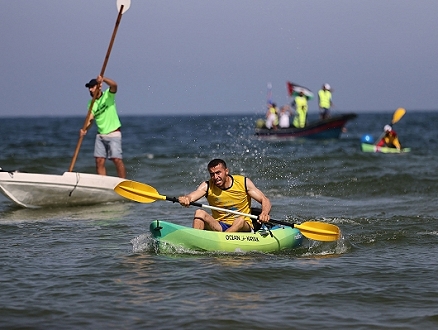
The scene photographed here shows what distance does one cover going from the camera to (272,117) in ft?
104

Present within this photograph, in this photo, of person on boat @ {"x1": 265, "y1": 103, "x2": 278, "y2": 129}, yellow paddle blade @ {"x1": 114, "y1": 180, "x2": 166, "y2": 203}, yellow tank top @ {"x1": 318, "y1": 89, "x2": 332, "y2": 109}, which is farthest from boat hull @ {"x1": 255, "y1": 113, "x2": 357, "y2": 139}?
yellow paddle blade @ {"x1": 114, "y1": 180, "x2": 166, "y2": 203}

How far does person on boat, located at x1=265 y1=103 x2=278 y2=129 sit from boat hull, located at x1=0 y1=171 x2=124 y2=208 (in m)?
19.1

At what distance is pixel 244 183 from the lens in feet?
29.0

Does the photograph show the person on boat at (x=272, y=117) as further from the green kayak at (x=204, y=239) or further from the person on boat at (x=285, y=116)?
the green kayak at (x=204, y=239)

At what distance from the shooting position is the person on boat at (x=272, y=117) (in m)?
31.6

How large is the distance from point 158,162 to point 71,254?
42.9 ft

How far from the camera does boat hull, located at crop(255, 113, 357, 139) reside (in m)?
30.8

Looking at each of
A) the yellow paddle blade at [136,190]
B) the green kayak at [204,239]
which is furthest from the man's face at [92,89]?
the green kayak at [204,239]

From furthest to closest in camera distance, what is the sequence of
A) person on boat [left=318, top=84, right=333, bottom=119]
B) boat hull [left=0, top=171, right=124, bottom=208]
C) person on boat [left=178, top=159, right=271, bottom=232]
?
person on boat [left=318, top=84, right=333, bottom=119]
boat hull [left=0, top=171, right=124, bottom=208]
person on boat [left=178, top=159, right=271, bottom=232]

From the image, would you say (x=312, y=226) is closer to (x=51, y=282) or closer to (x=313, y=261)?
(x=313, y=261)

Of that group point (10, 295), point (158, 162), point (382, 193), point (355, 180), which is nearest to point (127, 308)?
point (10, 295)

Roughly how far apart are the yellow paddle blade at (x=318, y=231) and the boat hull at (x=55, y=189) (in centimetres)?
471

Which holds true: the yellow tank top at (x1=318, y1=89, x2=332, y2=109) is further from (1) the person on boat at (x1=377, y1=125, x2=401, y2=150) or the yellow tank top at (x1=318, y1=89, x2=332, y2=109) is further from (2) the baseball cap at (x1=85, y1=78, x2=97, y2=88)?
(2) the baseball cap at (x1=85, y1=78, x2=97, y2=88)

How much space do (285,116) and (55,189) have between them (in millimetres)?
20075
